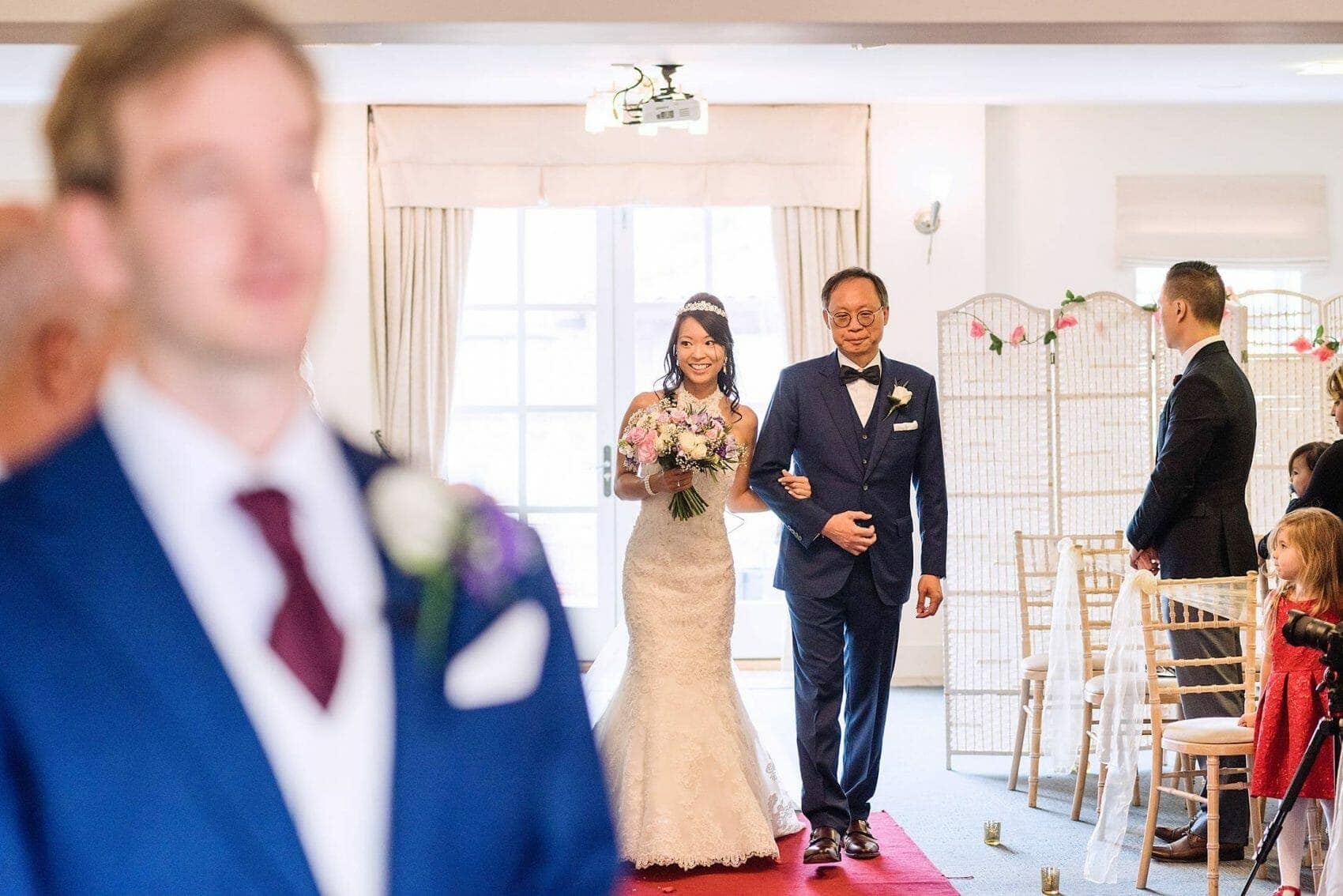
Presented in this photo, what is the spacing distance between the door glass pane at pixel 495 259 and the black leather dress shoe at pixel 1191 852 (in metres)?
5.24

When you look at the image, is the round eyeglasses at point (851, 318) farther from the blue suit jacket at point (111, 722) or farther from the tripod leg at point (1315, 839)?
the blue suit jacket at point (111, 722)

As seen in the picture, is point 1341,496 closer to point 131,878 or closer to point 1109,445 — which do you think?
point 1109,445

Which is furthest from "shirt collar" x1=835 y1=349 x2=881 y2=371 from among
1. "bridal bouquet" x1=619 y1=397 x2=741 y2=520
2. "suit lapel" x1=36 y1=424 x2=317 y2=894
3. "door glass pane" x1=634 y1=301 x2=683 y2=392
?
"suit lapel" x1=36 y1=424 x2=317 y2=894

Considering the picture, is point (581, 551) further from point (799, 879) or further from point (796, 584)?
point (799, 879)

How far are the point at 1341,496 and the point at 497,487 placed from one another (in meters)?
4.47

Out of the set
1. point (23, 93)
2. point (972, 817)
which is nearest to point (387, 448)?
point (972, 817)

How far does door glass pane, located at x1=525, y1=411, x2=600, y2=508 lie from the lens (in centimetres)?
875

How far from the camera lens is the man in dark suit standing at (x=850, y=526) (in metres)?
4.59

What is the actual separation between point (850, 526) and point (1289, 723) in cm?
139

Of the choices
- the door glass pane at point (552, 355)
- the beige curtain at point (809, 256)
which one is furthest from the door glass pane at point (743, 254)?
the door glass pane at point (552, 355)

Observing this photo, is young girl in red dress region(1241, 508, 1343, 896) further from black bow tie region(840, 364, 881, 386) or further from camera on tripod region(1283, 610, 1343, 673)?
black bow tie region(840, 364, 881, 386)

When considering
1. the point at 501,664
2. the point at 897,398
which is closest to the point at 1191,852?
the point at 897,398

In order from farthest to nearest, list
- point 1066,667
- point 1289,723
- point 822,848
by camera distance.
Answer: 1. point 1066,667
2. point 822,848
3. point 1289,723

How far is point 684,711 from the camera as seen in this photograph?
4.69 metres
